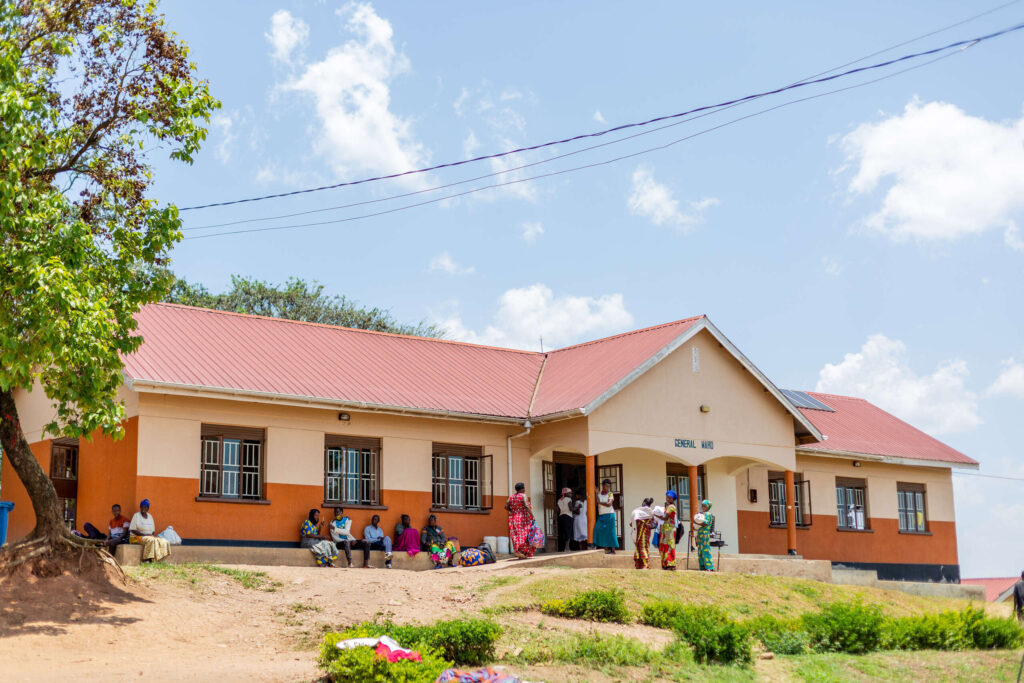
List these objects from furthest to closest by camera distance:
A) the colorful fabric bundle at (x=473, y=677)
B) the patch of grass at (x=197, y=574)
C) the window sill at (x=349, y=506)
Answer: the window sill at (x=349, y=506) < the patch of grass at (x=197, y=574) < the colorful fabric bundle at (x=473, y=677)

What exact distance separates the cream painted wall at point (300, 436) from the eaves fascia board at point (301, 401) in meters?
0.31

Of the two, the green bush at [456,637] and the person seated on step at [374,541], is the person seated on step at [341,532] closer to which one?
the person seated on step at [374,541]

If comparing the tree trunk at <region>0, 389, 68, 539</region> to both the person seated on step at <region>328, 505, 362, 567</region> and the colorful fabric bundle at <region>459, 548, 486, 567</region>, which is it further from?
the colorful fabric bundle at <region>459, 548, 486, 567</region>

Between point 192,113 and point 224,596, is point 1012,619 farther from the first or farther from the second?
point 192,113

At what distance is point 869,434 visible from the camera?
31.3 metres

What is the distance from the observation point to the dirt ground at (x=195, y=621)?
1242cm

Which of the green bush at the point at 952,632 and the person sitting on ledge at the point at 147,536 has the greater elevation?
the person sitting on ledge at the point at 147,536

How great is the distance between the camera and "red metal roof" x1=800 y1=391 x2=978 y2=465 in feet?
97.5

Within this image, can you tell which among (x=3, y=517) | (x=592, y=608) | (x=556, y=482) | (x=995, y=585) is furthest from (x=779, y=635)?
(x=995, y=585)

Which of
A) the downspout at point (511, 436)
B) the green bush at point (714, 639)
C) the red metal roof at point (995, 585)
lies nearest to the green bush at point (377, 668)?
the green bush at point (714, 639)

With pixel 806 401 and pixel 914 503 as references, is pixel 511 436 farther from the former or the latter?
pixel 914 503

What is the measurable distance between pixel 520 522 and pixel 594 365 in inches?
204

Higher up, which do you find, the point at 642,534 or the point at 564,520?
the point at 564,520

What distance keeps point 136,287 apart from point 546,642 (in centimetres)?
777
